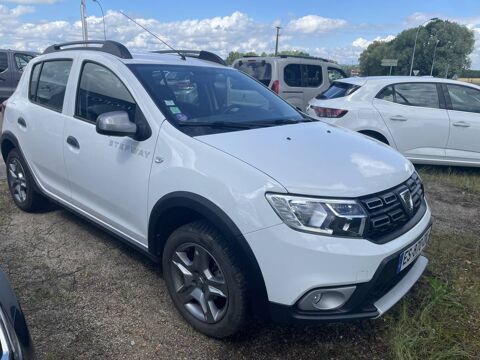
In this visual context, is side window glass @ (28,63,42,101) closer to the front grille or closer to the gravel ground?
the gravel ground

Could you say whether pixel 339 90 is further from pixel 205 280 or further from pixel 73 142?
pixel 205 280

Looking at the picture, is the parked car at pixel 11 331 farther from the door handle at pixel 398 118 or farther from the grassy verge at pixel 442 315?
the door handle at pixel 398 118

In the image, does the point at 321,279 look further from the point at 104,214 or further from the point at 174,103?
the point at 104,214

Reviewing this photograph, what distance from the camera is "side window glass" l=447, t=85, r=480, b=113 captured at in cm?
621

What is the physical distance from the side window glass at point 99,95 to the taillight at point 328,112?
13.5ft

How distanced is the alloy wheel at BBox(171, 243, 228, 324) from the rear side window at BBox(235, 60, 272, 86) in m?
7.12

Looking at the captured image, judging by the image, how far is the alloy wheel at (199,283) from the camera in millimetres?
2412

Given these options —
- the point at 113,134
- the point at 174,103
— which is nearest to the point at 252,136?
the point at 174,103

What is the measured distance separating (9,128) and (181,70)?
7.20 ft

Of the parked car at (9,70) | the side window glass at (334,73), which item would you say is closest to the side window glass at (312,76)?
the side window glass at (334,73)

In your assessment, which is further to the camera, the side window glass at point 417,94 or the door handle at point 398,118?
the side window glass at point 417,94

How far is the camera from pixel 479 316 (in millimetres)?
2801

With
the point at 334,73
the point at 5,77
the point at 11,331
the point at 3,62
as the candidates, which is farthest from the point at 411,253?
the point at 3,62

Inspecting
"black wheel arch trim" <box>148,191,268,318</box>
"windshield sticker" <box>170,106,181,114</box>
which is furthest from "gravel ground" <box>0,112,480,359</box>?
"windshield sticker" <box>170,106,181,114</box>
